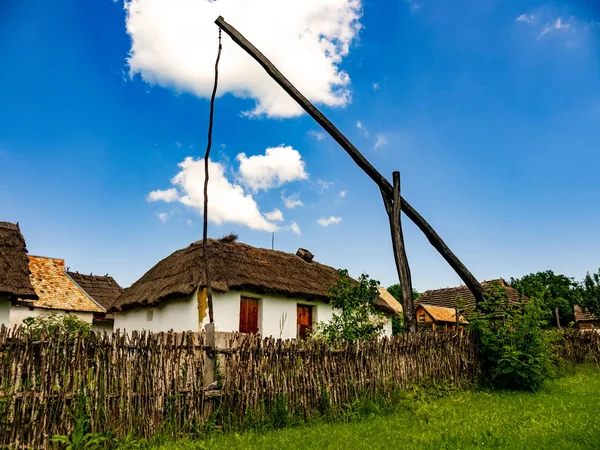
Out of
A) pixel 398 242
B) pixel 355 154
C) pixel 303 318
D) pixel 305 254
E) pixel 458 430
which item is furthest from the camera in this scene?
pixel 305 254

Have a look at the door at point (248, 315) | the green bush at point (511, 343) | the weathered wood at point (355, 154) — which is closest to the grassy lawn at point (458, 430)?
the green bush at point (511, 343)

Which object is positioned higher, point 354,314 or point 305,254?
point 305,254

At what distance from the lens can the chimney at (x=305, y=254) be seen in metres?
18.0

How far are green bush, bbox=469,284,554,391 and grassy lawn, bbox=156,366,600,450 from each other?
2.99 ft

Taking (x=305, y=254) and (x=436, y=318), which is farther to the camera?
(x=436, y=318)

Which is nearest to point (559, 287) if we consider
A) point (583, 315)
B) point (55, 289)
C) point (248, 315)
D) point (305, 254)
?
point (583, 315)

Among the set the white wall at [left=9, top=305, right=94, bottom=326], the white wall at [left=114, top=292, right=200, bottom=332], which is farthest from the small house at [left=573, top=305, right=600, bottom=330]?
the white wall at [left=9, top=305, right=94, bottom=326]

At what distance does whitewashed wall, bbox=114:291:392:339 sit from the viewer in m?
12.8

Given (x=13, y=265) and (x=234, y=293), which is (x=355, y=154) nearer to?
(x=234, y=293)

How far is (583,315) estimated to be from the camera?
105 ft

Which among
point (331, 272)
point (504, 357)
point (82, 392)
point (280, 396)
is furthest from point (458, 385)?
point (331, 272)

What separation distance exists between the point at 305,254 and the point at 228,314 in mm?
5742

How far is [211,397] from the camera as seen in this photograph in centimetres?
558

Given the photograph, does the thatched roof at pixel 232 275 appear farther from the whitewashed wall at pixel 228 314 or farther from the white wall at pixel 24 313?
the white wall at pixel 24 313
